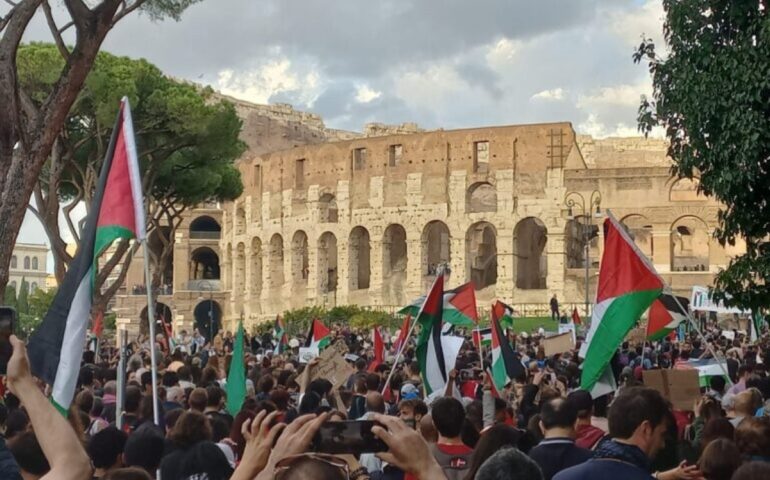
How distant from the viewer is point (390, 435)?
9.71 feet

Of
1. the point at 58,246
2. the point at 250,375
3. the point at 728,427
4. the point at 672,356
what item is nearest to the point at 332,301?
the point at 58,246

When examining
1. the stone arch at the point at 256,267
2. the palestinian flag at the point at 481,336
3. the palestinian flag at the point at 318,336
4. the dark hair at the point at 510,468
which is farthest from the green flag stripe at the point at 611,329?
the stone arch at the point at 256,267

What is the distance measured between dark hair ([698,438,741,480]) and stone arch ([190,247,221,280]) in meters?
67.2

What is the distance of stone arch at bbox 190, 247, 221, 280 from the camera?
71375 millimetres

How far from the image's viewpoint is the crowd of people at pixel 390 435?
308 centimetres

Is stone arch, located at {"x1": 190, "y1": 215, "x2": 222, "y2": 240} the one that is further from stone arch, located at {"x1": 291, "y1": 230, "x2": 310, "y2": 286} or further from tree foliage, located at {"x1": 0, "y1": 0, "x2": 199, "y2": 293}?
tree foliage, located at {"x1": 0, "y1": 0, "x2": 199, "y2": 293}

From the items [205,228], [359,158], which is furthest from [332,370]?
[205,228]

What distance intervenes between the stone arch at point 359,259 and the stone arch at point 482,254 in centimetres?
524

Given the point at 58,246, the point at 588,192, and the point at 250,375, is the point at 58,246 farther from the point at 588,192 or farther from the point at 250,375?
the point at 588,192

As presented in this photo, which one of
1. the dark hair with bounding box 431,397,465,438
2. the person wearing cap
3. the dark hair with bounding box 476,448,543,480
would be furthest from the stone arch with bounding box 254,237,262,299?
the dark hair with bounding box 476,448,543,480

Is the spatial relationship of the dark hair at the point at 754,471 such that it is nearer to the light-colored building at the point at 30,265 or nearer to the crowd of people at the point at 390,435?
the crowd of people at the point at 390,435

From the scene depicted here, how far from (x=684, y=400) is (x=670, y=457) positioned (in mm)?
2288

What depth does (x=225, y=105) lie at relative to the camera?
31.5m

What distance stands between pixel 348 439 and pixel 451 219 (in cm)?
5233
